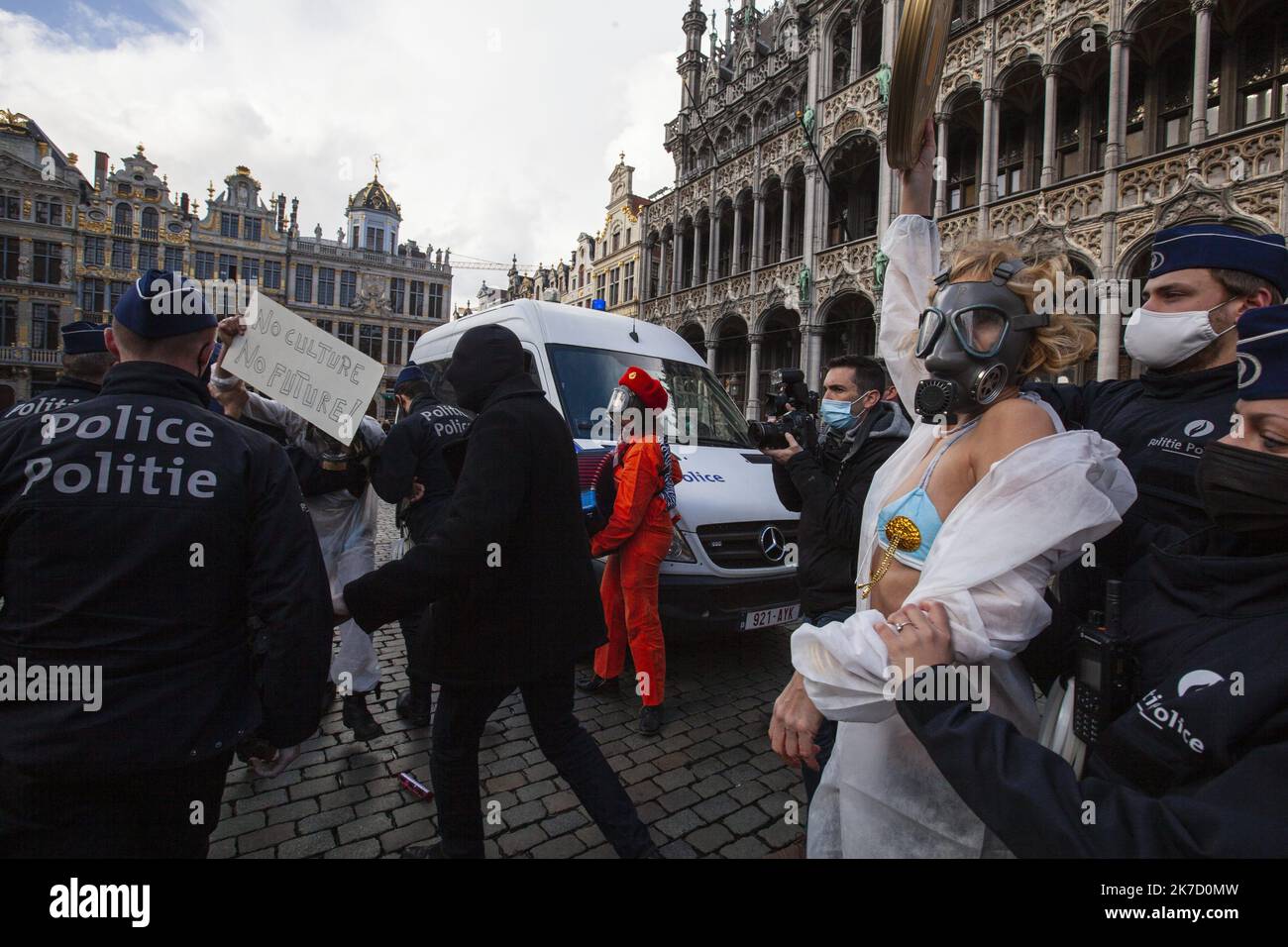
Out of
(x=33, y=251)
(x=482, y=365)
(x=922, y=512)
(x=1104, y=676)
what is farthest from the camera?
(x=33, y=251)

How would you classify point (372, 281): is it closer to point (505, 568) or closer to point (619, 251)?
point (619, 251)

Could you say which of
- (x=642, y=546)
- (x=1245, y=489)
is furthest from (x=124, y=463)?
(x=642, y=546)

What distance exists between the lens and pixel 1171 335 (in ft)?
6.22

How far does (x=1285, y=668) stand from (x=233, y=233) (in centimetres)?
6235

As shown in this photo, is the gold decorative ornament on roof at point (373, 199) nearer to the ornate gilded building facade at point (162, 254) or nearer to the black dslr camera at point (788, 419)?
the ornate gilded building facade at point (162, 254)

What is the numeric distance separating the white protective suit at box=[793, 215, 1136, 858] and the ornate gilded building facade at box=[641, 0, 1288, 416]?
47.7 ft

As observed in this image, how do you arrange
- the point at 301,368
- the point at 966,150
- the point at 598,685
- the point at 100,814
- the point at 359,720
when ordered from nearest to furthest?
the point at 100,814 < the point at 301,368 < the point at 359,720 < the point at 598,685 < the point at 966,150

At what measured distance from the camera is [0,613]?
158 centimetres

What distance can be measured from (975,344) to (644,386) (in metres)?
2.61

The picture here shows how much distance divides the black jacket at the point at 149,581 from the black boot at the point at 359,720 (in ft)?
7.15

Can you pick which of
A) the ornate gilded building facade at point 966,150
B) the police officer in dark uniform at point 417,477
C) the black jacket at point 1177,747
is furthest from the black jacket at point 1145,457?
the ornate gilded building facade at point 966,150

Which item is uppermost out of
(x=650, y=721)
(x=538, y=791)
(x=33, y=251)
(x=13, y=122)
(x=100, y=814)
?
(x=13, y=122)
